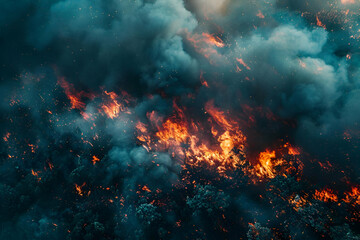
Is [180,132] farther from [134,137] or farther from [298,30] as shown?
[298,30]

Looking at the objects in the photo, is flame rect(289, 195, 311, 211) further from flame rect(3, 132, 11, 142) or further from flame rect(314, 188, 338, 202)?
flame rect(3, 132, 11, 142)

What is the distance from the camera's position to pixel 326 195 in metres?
9.88

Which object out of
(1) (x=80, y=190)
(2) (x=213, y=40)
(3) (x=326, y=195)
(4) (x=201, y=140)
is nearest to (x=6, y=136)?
(1) (x=80, y=190)

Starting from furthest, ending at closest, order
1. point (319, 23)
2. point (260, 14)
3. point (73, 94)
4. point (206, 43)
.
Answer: point (73, 94)
point (206, 43)
point (260, 14)
point (319, 23)

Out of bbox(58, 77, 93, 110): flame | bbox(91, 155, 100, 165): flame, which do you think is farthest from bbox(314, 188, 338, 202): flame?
bbox(58, 77, 93, 110): flame

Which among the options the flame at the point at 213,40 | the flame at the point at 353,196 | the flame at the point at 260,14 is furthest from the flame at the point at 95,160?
the flame at the point at 353,196

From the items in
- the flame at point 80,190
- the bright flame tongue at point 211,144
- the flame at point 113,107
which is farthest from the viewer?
the flame at point 113,107

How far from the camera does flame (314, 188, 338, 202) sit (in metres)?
9.71

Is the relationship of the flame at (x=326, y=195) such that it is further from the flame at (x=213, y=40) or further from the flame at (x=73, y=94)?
the flame at (x=73, y=94)

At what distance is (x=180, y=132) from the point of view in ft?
44.3

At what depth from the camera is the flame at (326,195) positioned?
9712 mm

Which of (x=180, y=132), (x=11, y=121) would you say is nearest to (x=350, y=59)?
(x=180, y=132)

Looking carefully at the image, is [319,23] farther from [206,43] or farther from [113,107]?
[113,107]

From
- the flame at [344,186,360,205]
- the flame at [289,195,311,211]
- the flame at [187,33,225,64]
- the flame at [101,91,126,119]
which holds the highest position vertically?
the flame at [187,33,225,64]
